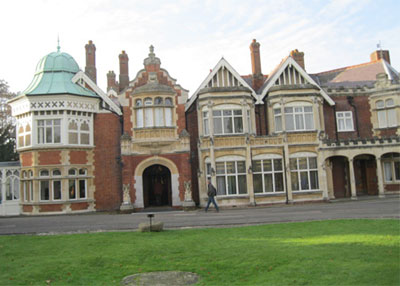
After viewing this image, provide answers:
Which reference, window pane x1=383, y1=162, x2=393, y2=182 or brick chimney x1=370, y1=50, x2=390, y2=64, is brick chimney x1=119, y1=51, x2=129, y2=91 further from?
brick chimney x1=370, y1=50, x2=390, y2=64

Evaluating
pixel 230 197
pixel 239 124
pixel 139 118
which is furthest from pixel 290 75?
pixel 139 118

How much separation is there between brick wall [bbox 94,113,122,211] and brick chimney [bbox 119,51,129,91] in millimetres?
3723

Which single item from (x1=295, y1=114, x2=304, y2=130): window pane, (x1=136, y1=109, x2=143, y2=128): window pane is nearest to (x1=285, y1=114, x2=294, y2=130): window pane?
(x1=295, y1=114, x2=304, y2=130): window pane

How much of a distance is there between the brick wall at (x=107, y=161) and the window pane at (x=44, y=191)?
2983 millimetres

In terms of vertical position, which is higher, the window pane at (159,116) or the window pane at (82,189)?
the window pane at (159,116)

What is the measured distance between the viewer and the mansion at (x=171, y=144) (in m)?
24.6

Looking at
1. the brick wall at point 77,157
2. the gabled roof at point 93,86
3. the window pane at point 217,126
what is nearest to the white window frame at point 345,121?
the window pane at point 217,126

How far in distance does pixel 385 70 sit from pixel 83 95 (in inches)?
899

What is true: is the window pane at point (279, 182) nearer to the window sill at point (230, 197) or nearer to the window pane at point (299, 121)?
the window sill at point (230, 197)

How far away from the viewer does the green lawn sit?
7.52 metres

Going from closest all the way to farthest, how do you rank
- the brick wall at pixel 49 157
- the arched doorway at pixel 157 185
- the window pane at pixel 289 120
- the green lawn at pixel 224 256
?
the green lawn at pixel 224 256 < the brick wall at pixel 49 157 < the window pane at pixel 289 120 < the arched doorway at pixel 157 185

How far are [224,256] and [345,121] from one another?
23.2 meters

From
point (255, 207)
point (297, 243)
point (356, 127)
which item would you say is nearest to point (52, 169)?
point (255, 207)

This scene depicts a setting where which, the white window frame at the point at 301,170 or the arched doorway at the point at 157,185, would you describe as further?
the arched doorway at the point at 157,185
